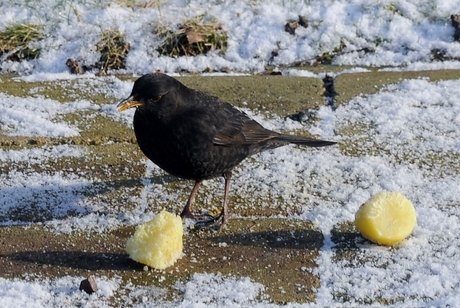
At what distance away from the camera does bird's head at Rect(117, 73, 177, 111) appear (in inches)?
168

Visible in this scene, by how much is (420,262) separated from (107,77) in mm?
3076

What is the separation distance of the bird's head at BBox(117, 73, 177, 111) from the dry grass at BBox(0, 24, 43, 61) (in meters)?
2.33

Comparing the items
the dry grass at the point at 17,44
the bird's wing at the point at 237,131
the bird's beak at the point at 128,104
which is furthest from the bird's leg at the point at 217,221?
the dry grass at the point at 17,44

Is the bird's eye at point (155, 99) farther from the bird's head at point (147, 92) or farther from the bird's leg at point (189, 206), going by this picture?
the bird's leg at point (189, 206)

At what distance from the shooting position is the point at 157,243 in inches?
149

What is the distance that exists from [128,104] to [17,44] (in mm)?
2471

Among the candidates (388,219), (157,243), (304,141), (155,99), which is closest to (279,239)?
(388,219)

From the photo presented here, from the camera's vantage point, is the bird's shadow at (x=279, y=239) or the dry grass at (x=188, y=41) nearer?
the bird's shadow at (x=279, y=239)

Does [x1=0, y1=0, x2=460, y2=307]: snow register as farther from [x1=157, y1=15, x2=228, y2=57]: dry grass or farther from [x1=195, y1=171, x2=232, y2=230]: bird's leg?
[x1=195, y1=171, x2=232, y2=230]: bird's leg

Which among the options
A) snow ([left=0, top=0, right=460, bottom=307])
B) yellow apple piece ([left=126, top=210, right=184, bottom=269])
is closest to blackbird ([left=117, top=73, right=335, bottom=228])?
snow ([left=0, top=0, right=460, bottom=307])

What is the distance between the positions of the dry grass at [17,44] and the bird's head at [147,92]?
91.7 inches

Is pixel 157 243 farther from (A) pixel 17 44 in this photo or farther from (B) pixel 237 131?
(A) pixel 17 44

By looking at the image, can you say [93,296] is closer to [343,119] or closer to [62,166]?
[62,166]

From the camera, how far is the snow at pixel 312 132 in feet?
12.0
